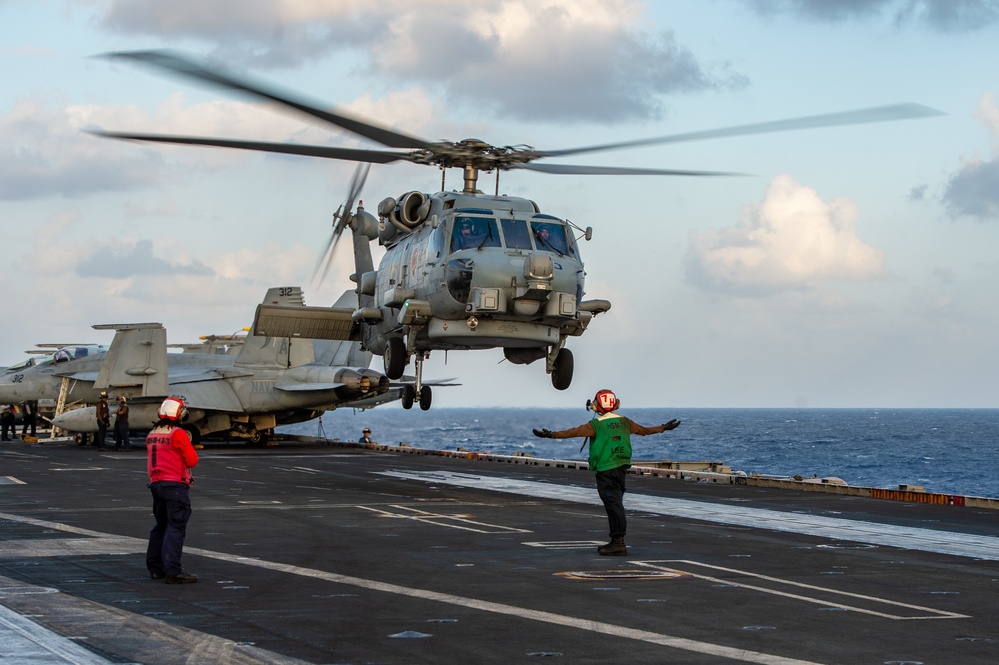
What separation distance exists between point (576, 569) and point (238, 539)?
18.6 ft

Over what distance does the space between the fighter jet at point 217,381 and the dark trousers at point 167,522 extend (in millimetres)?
34392

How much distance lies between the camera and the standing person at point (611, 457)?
14.9 m

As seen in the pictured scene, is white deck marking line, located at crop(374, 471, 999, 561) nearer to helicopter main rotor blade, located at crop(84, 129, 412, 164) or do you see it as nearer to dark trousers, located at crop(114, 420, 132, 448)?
helicopter main rotor blade, located at crop(84, 129, 412, 164)

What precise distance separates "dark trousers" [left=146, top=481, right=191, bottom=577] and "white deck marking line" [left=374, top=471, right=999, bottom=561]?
10115 millimetres

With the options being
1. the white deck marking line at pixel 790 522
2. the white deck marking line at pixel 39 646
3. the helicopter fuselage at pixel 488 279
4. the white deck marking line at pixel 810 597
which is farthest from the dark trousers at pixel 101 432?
the white deck marking line at pixel 39 646

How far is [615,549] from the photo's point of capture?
15062mm

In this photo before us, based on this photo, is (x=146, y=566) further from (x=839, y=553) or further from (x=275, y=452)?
(x=275, y=452)

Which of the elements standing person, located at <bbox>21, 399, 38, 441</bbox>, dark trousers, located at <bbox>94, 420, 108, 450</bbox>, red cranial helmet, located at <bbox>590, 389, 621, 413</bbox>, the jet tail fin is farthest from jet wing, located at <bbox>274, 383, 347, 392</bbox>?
red cranial helmet, located at <bbox>590, 389, 621, 413</bbox>

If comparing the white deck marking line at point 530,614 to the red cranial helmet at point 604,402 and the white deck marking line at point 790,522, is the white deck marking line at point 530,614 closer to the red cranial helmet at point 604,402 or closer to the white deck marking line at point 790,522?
the red cranial helmet at point 604,402

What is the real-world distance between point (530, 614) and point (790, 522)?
1058cm

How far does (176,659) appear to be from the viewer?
8.56 m

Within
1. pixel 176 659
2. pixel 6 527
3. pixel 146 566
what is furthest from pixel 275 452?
pixel 176 659

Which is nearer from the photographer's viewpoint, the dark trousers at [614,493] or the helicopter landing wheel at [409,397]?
the dark trousers at [614,493]

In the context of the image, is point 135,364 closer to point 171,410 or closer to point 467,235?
point 467,235
